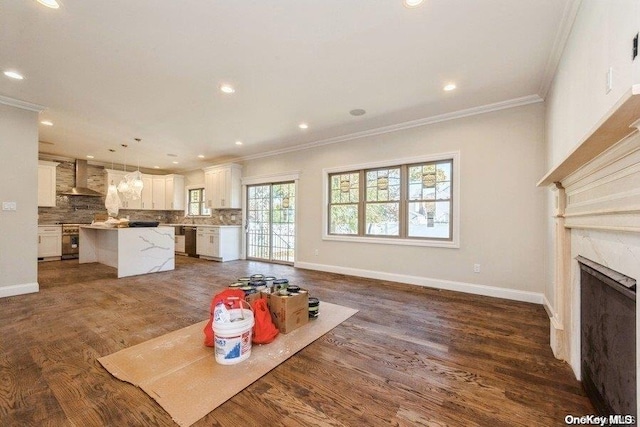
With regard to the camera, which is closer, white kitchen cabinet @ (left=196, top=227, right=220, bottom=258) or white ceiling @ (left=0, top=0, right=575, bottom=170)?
white ceiling @ (left=0, top=0, right=575, bottom=170)

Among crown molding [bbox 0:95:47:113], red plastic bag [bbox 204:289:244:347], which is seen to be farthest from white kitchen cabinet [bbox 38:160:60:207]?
red plastic bag [bbox 204:289:244:347]

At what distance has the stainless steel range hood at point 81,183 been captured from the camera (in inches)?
279

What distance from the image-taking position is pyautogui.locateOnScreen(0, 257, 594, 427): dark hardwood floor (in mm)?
1478

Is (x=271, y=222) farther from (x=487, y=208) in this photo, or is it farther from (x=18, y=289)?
(x=487, y=208)

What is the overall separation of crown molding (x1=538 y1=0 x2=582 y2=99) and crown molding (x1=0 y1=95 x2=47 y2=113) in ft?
20.2

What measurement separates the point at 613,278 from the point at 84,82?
5025 mm

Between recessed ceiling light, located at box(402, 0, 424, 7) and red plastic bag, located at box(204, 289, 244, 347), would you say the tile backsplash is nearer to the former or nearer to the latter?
red plastic bag, located at box(204, 289, 244, 347)

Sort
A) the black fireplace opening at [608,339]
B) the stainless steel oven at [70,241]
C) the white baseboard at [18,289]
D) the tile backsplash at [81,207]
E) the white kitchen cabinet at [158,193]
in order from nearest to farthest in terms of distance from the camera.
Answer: the black fireplace opening at [608,339]
the white baseboard at [18,289]
the stainless steel oven at [70,241]
the tile backsplash at [81,207]
the white kitchen cabinet at [158,193]

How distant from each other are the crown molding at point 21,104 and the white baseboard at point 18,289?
252 centimetres

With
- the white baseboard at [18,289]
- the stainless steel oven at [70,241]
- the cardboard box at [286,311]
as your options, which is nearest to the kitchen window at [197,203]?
the stainless steel oven at [70,241]

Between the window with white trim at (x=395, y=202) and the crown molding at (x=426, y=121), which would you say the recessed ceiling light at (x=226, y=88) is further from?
the window with white trim at (x=395, y=202)

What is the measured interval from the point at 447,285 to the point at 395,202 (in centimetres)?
158

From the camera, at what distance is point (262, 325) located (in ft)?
7.55

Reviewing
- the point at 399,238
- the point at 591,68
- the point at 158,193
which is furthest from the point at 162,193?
the point at 591,68
